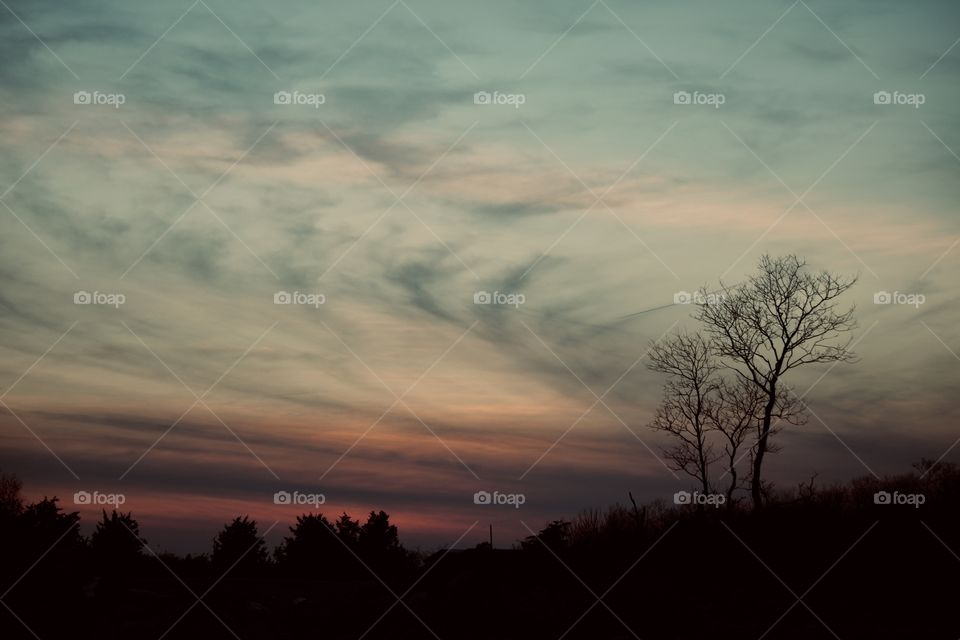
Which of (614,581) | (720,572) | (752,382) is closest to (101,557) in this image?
(614,581)

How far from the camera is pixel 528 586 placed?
1822 cm

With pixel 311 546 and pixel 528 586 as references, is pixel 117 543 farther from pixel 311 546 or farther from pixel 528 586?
pixel 528 586

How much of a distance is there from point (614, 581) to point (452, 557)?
10.2ft

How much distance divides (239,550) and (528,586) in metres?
9.60

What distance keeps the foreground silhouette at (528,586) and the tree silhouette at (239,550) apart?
0.16 meters

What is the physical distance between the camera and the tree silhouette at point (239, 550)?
2048 centimetres

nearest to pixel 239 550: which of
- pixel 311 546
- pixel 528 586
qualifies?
pixel 311 546

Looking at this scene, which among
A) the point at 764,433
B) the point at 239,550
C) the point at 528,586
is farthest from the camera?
the point at 764,433

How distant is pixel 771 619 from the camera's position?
54.2 feet

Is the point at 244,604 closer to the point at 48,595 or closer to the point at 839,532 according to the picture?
the point at 48,595

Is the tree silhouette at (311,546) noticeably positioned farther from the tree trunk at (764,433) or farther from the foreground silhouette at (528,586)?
the tree trunk at (764,433)

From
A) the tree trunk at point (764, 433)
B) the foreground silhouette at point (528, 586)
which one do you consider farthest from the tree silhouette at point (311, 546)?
the tree trunk at point (764, 433)

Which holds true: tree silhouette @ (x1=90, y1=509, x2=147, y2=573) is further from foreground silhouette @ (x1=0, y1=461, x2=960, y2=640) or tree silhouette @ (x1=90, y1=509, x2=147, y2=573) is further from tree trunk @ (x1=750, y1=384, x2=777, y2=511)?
tree trunk @ (x1=750, y1=384, x2=777, y2=511)

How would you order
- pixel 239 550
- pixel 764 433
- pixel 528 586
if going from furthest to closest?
pixel 764 433 < pixel 239 550 < pixel 528 586
